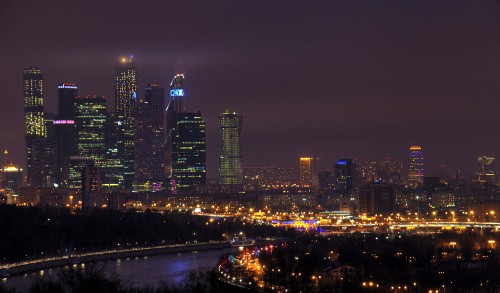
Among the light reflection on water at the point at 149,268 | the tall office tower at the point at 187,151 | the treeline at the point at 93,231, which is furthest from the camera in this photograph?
the tall office tower at the point at 187,151

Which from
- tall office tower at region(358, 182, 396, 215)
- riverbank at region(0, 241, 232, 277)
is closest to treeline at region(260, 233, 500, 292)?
riverbank at region(0, 241, 232, 277)

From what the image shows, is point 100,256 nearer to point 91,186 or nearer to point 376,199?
point 376,199

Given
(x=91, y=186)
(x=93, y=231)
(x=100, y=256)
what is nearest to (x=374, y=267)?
(x=100, y=256)

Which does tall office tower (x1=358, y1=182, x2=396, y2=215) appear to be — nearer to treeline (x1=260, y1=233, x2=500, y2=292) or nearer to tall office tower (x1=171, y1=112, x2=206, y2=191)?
tall office tower (x1=171, y1=112, x2=206, y2=191)

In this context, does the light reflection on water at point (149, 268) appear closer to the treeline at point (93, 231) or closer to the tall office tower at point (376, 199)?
the treeline at point (93, 231)

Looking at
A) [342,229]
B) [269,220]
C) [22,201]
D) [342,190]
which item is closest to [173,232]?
[342,229]

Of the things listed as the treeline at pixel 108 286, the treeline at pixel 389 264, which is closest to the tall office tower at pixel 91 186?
the treeline at pixel 389 264

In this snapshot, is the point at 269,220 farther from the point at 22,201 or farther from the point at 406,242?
the point at 406,242
